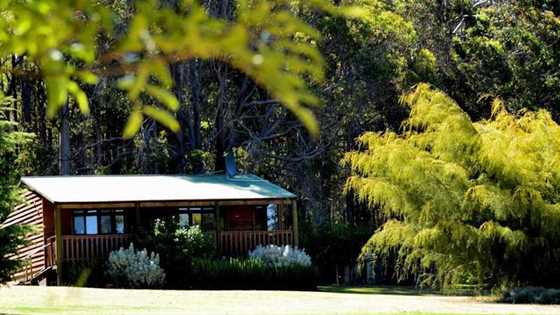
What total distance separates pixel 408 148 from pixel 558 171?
3.61 m

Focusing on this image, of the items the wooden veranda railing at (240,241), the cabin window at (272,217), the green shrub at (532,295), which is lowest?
the green shrub at (532,295)

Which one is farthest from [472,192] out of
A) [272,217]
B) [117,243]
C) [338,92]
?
[338,92]

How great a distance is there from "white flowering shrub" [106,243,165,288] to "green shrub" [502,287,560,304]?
406 inches

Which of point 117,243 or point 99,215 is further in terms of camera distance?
point 99,215

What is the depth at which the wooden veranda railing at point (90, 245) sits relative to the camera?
109ft

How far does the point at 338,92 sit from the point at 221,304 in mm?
22523

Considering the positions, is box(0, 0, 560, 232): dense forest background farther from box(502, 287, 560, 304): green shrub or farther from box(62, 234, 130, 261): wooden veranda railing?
box(502, 287, 560, 304): green shrub

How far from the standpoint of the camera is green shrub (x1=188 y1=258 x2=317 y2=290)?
32562 mm

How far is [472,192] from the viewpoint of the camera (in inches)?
1048

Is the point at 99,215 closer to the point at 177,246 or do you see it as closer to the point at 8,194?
the point at 177,246

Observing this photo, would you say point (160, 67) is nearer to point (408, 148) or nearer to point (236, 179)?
point (408, 148)

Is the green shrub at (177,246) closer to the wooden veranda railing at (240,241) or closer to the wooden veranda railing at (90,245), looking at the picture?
the wooden veranda railing at (90,245)

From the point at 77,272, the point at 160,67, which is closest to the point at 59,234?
the point at 77,272

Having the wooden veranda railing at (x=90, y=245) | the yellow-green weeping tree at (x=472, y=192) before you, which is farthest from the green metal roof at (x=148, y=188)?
the yellow-green weeping tree at (x=472, y=192)
